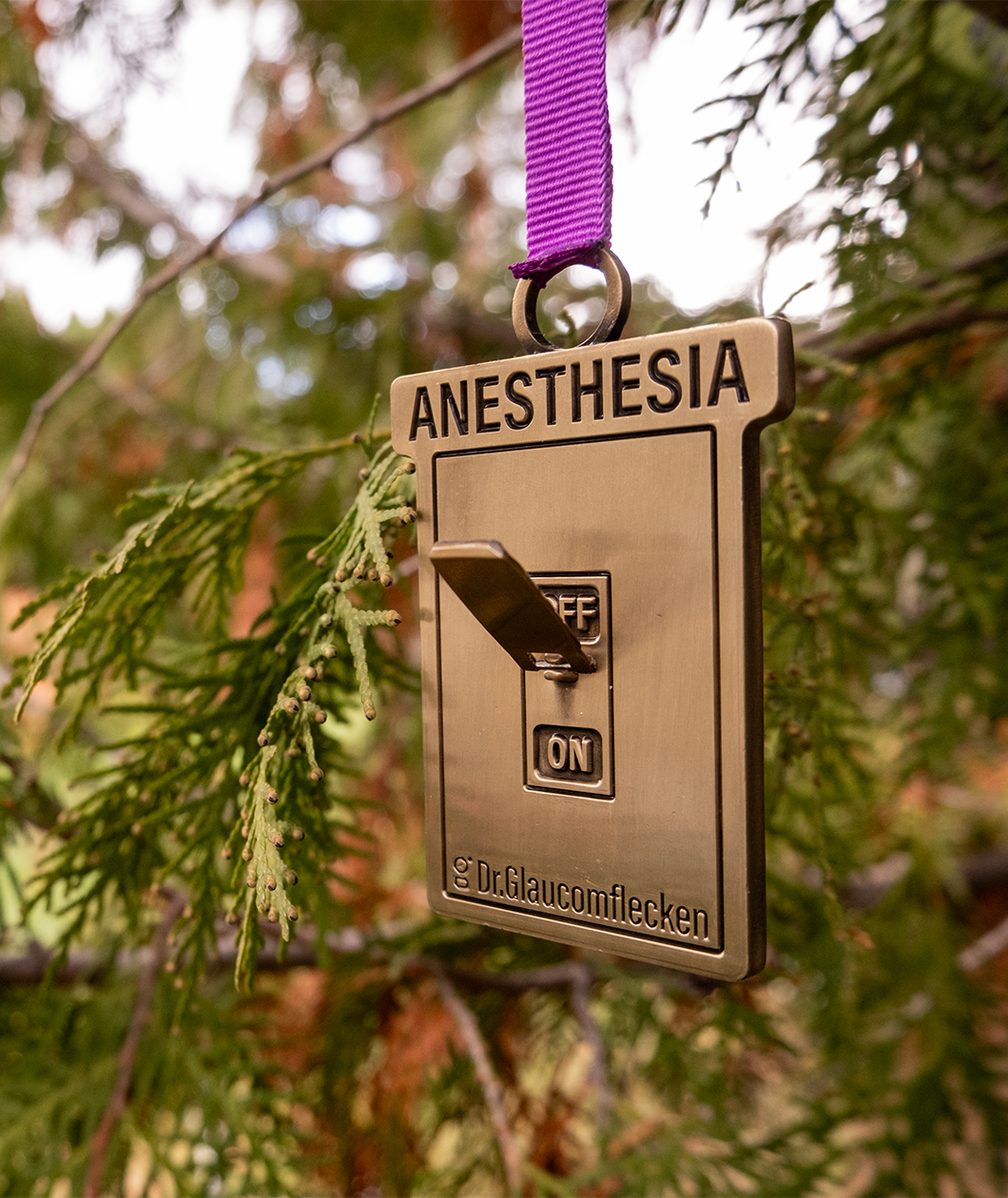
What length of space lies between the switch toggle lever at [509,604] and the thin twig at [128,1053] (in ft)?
2.29

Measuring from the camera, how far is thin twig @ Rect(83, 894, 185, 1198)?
0.95 metres

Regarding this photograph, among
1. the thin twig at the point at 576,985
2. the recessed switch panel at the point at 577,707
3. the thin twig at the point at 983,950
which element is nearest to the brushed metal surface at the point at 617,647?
the recessed switch panel at the point at 577,707

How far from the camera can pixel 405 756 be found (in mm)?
2066

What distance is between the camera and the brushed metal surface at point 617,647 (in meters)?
0.54

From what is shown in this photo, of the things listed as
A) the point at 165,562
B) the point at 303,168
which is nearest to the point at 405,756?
the point at 165,562

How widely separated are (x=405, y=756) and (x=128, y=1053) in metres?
1.07

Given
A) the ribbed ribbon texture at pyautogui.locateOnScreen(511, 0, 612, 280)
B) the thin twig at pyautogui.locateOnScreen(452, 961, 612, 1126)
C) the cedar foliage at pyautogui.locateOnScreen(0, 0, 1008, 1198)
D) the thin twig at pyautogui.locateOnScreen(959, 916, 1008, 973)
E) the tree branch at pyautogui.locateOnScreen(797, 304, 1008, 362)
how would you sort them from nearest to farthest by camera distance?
the ribbed ribbon texture at pyautogui.locateOnScreen(511, 0, 612, 280)
the cedar foliage at pyautogui.locateOnScreen(0, 0, 1008, 1198)
the tree branch at pyautogui.locateOnScreen(797, 304, 1008, 362)
the thin twig at pyautogui.locateOnScreen(452, 961, 612, 1126)
the thin twig at pyautogui.locateOnScreen(959, 916, 1008, 973)

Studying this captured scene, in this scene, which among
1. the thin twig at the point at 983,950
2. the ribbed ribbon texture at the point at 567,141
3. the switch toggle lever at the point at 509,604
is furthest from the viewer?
the thin twig at the point at 983,950

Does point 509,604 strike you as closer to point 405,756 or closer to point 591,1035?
point 591,1035

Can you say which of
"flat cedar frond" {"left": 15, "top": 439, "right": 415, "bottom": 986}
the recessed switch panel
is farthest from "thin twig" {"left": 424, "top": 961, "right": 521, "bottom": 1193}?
the recessed switch panel

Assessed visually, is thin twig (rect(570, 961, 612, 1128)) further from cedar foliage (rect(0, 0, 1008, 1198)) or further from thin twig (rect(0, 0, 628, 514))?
thin twig (rect(0, 0, 628, 514))

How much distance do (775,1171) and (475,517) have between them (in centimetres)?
105

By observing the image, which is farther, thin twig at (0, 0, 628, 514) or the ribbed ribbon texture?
thin twig at (0, 0, 628, 514)

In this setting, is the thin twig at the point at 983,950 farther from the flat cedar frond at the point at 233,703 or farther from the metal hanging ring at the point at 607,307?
the metal hanging ring at the point at 607,307
